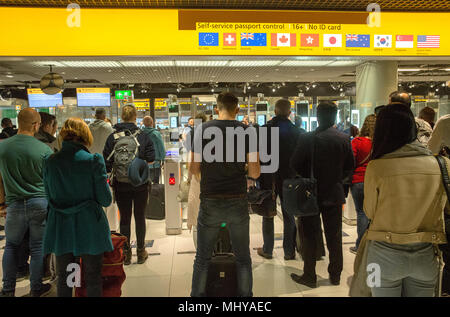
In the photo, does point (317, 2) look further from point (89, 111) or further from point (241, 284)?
point (89, 111)

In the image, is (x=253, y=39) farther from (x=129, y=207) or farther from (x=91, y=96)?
(x=91, y=96)

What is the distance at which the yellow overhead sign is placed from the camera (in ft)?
15.8

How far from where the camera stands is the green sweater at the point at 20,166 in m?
3.02

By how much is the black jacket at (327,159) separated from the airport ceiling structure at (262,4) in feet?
8.74

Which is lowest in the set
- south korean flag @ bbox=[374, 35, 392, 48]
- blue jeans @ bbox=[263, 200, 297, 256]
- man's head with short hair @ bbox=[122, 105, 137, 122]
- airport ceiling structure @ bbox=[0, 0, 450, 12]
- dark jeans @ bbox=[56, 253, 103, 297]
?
blue jeans @ bbox=[263, 200, 297, 256]

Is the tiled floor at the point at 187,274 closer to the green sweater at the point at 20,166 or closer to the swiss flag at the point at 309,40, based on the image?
the green sweater at the point at 20,166

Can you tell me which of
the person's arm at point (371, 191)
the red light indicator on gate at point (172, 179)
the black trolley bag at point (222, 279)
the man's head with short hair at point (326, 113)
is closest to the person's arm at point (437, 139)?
the man's head with short hair at point (326, 113)

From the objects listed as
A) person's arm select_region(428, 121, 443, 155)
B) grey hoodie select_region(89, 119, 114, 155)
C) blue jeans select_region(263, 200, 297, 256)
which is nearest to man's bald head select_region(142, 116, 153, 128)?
grey hoodie select_region(89, 119, 114, 155)

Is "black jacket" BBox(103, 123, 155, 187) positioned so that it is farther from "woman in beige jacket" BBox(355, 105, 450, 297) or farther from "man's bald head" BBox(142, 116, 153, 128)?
"woman in beige jacket" BBox(355, 105, 450, 297)

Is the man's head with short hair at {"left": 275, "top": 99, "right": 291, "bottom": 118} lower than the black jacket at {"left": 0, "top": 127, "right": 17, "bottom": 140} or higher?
higher

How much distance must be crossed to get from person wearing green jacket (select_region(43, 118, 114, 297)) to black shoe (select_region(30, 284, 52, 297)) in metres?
0.93

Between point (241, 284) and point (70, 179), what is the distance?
4.86 ft

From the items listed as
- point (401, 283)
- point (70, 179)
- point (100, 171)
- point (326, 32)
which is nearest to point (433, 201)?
point (401, 283)

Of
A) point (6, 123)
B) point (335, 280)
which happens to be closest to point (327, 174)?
point (335, 280)
